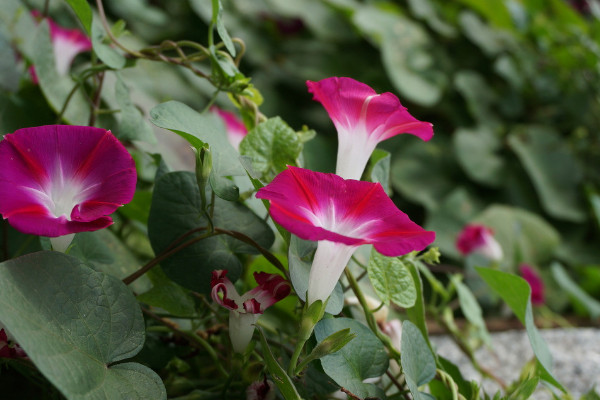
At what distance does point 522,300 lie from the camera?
406 mm

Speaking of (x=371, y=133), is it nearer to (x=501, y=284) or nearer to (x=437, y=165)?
(x=501, y=284)

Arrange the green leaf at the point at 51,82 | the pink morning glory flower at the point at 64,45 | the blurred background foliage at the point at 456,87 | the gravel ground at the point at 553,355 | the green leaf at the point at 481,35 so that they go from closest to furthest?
the green leaf at the point at 51,82 → the pink morning glory flower at the point at 64,45 → the gravel ground at the point at 553,355 → the blurred background foliage at the point at 456,87 → the green leaf at the point at 481,35

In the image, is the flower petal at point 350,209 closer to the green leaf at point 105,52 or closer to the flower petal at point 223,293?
the flower petal at point 223,293

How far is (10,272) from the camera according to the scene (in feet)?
0.86

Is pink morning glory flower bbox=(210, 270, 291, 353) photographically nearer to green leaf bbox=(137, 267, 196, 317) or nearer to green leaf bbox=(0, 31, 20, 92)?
green leaf bbox=(137, 267, 196, 317)

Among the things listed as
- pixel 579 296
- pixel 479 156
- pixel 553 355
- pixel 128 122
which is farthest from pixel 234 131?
pixel 479 156

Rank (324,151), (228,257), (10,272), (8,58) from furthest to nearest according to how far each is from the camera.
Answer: (324,151)
(8,58)
(228,257)
(10,272)

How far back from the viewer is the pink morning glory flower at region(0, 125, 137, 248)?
267 millimetres

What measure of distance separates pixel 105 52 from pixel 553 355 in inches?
31.8

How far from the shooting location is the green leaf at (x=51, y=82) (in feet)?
1.67

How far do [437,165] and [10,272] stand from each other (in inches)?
58.7

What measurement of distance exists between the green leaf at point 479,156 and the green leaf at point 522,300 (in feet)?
3.92

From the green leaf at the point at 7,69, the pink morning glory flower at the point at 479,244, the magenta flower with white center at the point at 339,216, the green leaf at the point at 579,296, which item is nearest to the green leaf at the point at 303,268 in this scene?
the magenta flower with white center at the point at 339,216

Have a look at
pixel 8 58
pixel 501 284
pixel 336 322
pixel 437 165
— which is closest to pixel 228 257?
pixel 336 322
